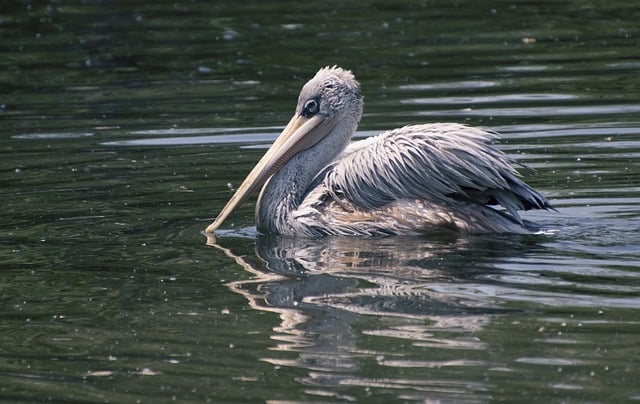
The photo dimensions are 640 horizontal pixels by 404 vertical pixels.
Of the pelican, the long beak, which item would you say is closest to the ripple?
the long beak

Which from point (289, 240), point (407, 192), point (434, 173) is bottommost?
point (289, 240)

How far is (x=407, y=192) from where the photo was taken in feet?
24.1

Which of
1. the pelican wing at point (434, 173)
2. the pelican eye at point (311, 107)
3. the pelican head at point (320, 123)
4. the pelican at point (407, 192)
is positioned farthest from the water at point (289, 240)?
the pelican eye at point (311, 107)

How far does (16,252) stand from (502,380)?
3325mm

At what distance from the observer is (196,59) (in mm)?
13141

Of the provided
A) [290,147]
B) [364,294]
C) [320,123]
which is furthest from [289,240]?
[364,294]

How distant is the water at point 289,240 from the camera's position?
5.21 metres

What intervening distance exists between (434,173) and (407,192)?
0.19 metres

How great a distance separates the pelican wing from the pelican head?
48 centimetres

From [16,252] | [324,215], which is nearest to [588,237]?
[324,215]

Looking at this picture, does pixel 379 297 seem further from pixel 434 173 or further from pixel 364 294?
pixel 434 173

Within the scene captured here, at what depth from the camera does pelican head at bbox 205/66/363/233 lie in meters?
7.94

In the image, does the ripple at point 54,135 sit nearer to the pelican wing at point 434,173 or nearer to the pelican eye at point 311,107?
the pelican eye at point 311,107

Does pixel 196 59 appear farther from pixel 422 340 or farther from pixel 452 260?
pixel 422 340
